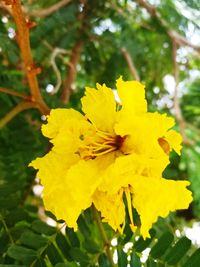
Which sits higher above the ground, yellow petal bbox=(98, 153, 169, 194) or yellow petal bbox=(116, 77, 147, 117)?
yellow petal bbox=(116, 77, 147, 117)

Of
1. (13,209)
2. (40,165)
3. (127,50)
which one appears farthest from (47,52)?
(40,165)

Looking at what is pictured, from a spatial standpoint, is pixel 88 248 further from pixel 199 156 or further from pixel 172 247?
pixel 199 156

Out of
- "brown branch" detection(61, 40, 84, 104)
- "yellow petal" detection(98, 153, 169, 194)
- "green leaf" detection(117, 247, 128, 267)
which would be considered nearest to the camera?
"yellow petal" detection(98, 153, 169, 194)

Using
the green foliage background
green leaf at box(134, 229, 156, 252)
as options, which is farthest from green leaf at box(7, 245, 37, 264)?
green leaf at box(134, 229, 156, 252)

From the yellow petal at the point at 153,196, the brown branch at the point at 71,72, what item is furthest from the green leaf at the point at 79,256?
the brown branch at the point at 71,72

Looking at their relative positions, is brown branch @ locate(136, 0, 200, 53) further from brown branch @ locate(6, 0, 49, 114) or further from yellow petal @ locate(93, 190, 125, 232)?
yellow petal @ locate(93, 190, 125, 232)

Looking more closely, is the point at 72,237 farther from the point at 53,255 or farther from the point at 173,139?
the point at 173,139

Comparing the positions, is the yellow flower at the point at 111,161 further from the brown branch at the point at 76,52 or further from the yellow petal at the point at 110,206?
the brown branch at the point at 76,52
